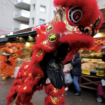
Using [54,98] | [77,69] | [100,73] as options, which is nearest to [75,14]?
[54,98]

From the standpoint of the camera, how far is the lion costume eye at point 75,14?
3.41 feet

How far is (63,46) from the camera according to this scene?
137cm

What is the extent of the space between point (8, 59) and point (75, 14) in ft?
15.5

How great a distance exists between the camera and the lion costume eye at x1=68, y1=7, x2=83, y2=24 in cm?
104

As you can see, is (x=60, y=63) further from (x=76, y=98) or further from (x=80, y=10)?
(x=76, y=98)

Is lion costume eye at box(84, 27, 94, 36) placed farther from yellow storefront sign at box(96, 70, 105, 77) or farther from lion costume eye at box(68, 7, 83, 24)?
yellow storefront sign at box(96, 70, 105, 77)

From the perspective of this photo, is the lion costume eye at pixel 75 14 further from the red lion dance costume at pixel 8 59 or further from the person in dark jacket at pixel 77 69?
the red lion dance costume at pixel 8 59

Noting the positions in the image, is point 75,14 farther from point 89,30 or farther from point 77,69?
point 77,69

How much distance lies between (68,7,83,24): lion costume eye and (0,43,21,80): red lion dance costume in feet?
14.5

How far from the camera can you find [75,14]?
1.05 metres

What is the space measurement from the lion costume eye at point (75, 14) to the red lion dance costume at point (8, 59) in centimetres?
442

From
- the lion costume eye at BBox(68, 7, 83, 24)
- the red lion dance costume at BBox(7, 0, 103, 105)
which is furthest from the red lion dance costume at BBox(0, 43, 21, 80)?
the lion costume eye at BBox(68, 7, 83, 24)

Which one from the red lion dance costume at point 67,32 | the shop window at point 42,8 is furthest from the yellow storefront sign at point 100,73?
the shop window at point 42,8

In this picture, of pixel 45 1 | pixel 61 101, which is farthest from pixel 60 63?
pixel 45 1
